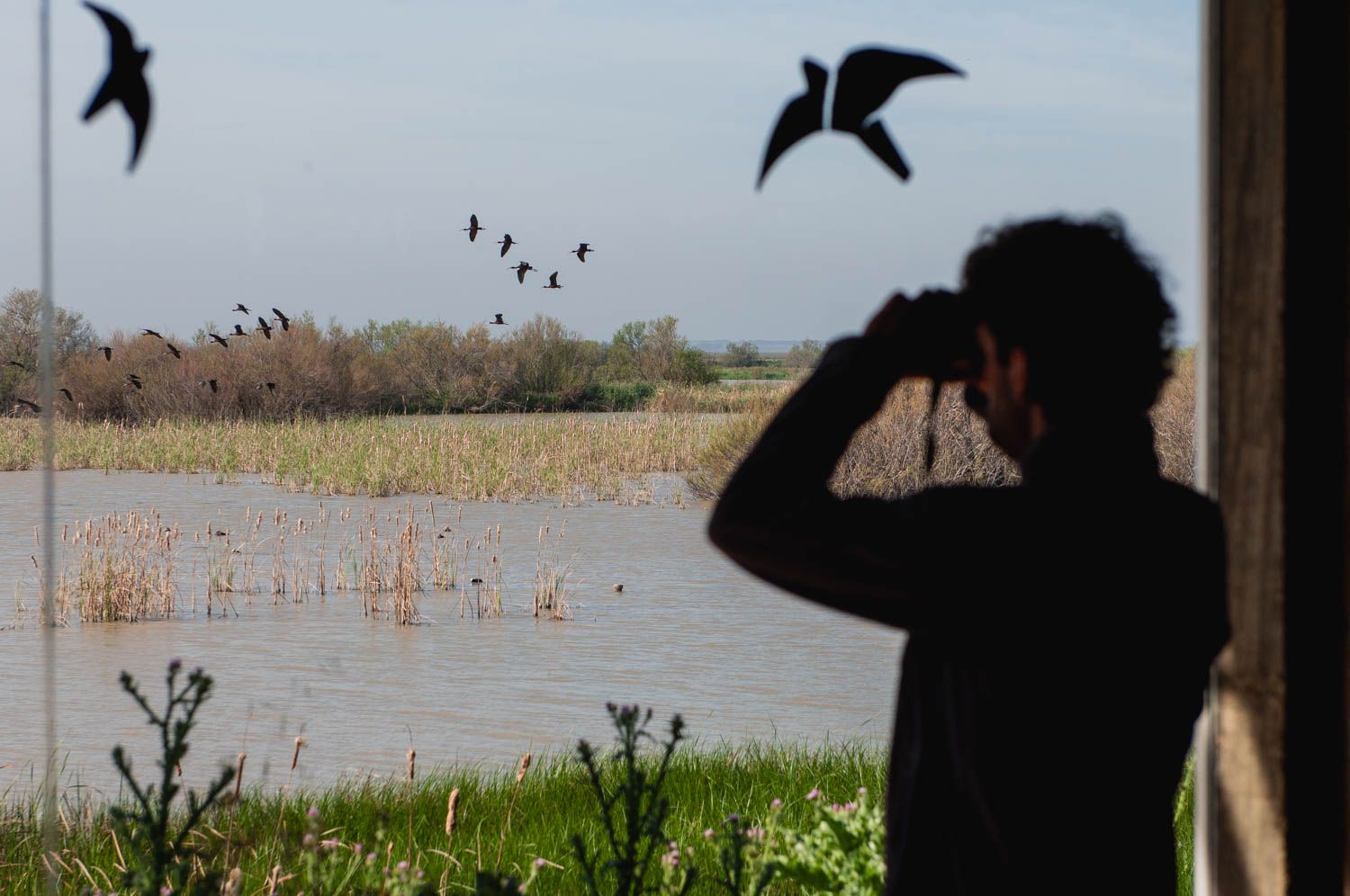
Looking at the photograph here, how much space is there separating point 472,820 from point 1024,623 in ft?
10.8

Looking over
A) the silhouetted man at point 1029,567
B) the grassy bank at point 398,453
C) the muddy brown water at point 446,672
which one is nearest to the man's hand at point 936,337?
the silhouetted man at point 1029,567

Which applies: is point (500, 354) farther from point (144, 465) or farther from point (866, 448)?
point (866, 448)

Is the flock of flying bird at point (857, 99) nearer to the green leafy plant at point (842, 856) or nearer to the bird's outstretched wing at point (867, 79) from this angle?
the bird's outstretched wing at point (867, 79)

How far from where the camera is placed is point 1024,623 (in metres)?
0.97

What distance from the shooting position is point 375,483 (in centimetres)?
1622

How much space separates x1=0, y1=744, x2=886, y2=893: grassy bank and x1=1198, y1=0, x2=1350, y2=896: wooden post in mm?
1957

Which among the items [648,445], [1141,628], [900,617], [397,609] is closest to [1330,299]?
[1141,628]

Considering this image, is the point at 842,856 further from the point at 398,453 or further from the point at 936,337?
the point at 398,453

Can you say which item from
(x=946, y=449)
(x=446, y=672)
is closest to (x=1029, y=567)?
(x=446, y=672)

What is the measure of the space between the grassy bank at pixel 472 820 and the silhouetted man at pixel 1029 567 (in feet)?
6.47

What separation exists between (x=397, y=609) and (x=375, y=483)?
295 inches

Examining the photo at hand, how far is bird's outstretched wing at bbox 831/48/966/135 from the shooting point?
1105 mm

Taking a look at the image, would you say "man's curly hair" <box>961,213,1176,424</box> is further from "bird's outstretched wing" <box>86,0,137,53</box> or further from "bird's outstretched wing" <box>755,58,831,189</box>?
"bird's outstretched wing" <box>86,0,137,53</box>

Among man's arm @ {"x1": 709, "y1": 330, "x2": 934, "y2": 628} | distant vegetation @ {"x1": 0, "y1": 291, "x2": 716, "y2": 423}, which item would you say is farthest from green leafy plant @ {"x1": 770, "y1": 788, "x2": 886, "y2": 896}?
distant vegetation @ {"x1": 0, "y1": 291, "x2": 716, "y2": 423}
